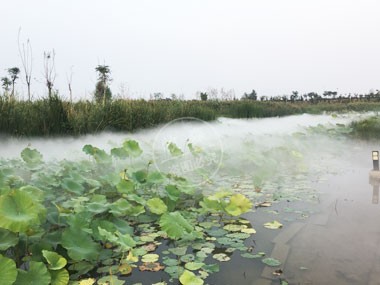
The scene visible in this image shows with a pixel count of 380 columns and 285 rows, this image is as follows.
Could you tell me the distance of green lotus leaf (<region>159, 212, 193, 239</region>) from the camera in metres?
1.92

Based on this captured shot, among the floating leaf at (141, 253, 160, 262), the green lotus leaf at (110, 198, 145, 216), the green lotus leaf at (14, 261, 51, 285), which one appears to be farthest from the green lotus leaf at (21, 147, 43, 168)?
the green lotus leaf at (14, 261, 51, 285)

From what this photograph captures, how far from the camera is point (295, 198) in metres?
3.28

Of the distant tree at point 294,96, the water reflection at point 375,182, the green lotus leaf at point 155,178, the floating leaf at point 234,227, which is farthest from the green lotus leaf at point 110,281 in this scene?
the distant tree at point 294,96

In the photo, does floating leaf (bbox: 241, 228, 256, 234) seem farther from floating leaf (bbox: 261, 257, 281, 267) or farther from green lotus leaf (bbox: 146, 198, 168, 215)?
green lotus leaf (bbox: 146, 198, 168, 215)

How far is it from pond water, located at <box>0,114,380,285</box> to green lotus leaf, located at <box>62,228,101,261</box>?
0.24 m

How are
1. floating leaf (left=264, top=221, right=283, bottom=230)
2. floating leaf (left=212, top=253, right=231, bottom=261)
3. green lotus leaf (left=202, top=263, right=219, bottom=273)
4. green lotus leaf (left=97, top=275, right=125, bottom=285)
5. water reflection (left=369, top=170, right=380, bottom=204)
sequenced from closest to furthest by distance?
green lotus leaf (left=97, top=275, right=125, bottom=285)
green lotus leaf (left=202, top=263, right=219, bottom=273)
floating leaf (left=212, top=253, right=231, bottom=261)
floating leaf (left=264, top=221, right=283, bottom=230)
water reflection (left=369, top=170, right=380, bottom=204)

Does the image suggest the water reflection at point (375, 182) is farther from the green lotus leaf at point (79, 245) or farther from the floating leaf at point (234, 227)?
the green lotus leaf at point (79, 245)

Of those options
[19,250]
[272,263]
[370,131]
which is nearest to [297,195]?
[272,263]

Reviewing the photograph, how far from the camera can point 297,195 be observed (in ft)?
11.2

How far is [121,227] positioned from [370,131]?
358 inches

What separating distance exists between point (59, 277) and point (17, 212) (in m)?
0.37

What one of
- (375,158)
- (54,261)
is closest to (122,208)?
(54,261)

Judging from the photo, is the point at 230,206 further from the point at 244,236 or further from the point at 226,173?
the point at 226,173

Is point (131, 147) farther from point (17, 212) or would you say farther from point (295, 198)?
point (17, 212)
